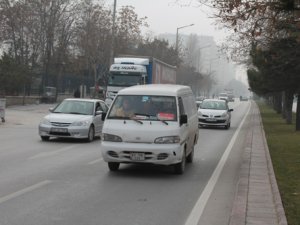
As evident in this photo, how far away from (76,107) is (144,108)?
7874 millimetres

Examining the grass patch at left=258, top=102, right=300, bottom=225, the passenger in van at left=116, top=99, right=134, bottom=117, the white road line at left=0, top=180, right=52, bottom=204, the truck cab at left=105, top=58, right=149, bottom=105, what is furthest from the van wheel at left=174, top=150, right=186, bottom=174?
the truck cab at left=105, top=58, right=149, bottom=105

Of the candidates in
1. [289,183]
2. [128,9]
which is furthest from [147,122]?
[128,9]

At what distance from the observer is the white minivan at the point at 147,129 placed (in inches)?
441

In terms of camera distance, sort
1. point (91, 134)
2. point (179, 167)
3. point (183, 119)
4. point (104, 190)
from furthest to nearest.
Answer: point (91, 134) < point (183, 119) < point (179, 167) < point (104, 190)

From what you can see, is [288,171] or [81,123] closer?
[288,171]

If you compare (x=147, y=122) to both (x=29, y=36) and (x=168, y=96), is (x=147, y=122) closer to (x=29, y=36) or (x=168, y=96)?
(x=168, y=96)

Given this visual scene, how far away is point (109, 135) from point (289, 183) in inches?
145

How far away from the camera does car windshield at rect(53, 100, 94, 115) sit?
62.6 ft

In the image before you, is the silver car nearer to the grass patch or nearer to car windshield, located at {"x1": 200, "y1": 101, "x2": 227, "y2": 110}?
the grass patch

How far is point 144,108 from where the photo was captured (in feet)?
39.2

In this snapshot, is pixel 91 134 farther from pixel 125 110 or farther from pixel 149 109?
pixel 149 109

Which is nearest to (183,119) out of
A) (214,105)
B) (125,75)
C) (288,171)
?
(288,171)

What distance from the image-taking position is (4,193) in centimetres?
891

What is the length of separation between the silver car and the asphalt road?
2245 mm
